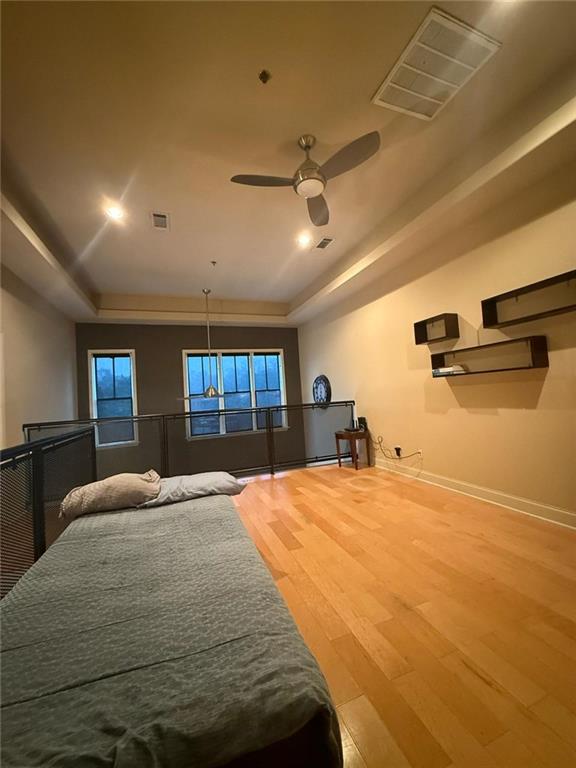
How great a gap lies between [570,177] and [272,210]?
2.53m

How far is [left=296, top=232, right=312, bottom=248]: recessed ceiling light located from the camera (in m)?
3.95

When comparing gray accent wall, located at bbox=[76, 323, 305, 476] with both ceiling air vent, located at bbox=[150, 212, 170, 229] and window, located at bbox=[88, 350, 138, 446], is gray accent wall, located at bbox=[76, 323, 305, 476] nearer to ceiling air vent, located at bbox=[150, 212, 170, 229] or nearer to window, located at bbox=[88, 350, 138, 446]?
window, located at bbox=[88, 350, 138, 446]

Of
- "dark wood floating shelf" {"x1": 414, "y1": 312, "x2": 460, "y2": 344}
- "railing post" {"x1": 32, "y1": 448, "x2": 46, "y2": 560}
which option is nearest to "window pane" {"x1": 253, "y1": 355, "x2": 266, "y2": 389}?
"dark wood floating shelf" {"x1": 414, "y1": 312, "x2": 460, "y2": 344}

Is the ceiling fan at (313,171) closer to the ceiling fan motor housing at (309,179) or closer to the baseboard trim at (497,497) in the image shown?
the ceiling fan motor housing at (309,179)

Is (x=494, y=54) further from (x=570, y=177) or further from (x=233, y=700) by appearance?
(x=233, y=700)

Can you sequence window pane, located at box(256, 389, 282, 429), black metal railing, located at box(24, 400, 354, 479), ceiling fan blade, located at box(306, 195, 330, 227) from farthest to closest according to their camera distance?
window pane, located at box(256, 389, 282, 429) → black metal railing, located at box(24, 400, 354, 479) → ceiling fan blade, located at box(306, 195, 330, 227)

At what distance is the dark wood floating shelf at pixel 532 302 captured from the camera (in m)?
2.38

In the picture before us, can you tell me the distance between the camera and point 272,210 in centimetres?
335

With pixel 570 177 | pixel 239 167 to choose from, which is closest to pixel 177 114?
pixel 239 167

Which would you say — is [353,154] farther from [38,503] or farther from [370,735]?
[370,735]

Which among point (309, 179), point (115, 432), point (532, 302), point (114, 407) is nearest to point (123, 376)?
point (114, 407)

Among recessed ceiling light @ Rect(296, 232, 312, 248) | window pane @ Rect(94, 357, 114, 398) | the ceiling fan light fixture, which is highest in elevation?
recessed ceiling light @ Rect(296, 232, 312, 248)

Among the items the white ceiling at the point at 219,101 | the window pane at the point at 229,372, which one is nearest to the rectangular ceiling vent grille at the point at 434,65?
the white ceiling at the point at 219,101

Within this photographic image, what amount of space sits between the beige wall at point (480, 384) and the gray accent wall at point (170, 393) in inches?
104
